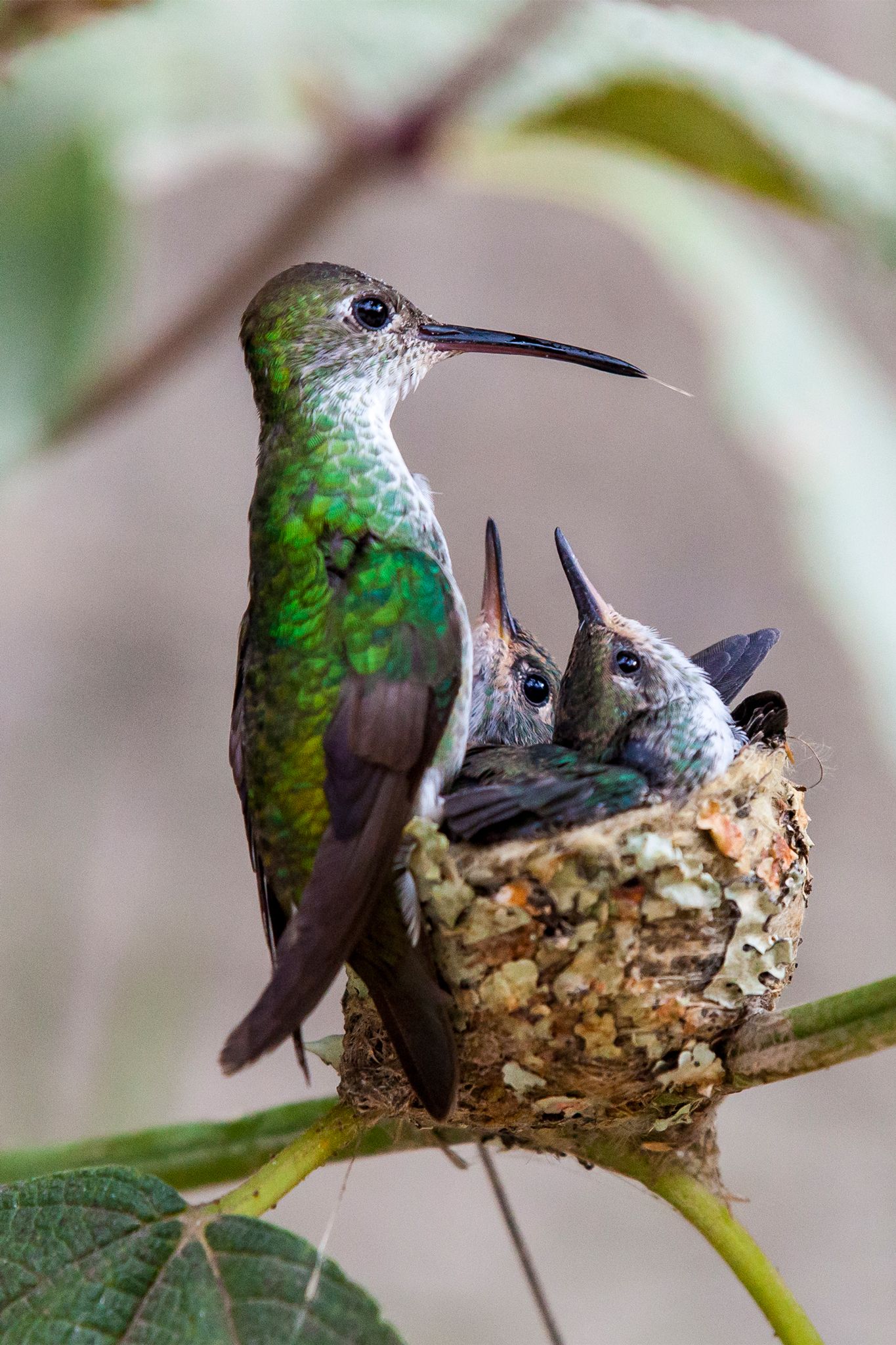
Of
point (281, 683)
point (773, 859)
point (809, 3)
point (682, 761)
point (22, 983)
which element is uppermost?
point (809, 3)

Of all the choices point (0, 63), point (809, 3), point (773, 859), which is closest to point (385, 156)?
point (0, 63)

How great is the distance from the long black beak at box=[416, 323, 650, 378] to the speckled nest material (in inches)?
21.6

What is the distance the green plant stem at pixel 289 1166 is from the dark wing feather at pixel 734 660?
961 millimetres

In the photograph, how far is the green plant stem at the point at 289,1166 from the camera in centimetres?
118

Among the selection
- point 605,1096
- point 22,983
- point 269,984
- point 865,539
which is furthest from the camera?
point 22,983

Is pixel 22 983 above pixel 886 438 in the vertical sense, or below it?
below

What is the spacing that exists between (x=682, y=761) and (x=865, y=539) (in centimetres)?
62

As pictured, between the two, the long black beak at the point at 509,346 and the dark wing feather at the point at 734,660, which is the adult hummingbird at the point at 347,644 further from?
the dark wing feather at the point at 734,660

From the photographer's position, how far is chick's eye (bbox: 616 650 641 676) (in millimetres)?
1871

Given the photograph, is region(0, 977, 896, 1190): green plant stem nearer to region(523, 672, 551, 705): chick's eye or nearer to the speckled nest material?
the speckled nest material

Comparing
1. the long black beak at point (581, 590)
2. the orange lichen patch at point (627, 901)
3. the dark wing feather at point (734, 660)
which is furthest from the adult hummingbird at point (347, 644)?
the dark wing feather at point (734, 660)

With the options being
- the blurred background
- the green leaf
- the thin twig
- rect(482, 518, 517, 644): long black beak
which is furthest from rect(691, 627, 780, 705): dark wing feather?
the green leaf

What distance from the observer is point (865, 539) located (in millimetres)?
1217

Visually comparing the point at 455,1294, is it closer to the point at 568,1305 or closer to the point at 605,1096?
the point at 568,1305
